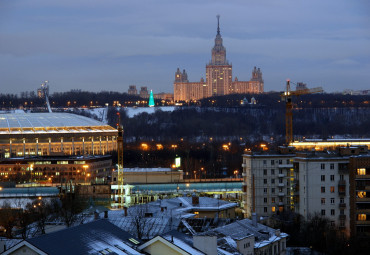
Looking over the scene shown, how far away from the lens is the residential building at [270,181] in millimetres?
41531

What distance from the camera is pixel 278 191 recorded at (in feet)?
138

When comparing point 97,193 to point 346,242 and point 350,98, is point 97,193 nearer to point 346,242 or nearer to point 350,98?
point 346,242

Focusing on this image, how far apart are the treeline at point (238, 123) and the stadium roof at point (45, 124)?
37.0ft

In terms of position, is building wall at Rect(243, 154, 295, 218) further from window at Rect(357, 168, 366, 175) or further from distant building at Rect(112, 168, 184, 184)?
distant building at Rect(112, 168, 184, 184)

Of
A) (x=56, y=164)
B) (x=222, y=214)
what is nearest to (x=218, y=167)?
(x=56, y=164)

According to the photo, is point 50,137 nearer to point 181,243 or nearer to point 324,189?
point 324,189

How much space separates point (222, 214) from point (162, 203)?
111 inches

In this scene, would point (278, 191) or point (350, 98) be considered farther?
point (350, 98)

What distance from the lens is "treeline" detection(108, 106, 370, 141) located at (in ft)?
399

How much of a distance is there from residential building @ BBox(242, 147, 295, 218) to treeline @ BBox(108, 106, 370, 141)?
68.8 metres

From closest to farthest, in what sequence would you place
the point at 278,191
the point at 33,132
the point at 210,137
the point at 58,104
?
the point at 278,191 → the point at 33,132 → the point at 210,137 → the point at 58,104

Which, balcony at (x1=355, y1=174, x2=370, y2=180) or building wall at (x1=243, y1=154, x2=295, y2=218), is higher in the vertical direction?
balcony at (x1=355, y1=174, x2=370, y2=180)

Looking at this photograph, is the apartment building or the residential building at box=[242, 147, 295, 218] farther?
the residential building at box=[242, 147, 295, 218]

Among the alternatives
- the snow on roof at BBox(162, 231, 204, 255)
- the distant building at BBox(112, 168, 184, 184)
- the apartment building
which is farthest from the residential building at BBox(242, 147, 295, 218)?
the snow on roof at BBox(162, 231, 204, 255)
